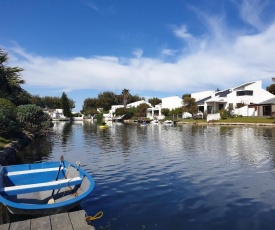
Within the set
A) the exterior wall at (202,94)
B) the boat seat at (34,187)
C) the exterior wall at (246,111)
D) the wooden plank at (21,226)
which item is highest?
the exterior wall at (202,94)

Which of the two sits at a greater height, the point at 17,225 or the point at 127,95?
the point at 127,95

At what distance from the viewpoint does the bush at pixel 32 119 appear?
34.4 metres

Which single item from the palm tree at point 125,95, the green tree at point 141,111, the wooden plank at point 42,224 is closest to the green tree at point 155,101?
the palm tree at point 125,95

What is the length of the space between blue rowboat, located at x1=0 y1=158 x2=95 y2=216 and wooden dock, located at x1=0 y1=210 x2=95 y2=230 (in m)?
0.70

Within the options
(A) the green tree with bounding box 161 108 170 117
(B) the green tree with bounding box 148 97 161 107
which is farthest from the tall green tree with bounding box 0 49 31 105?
(B) the green tree with bounding box 148 97 161 107

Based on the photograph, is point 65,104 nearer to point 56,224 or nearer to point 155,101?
point 155,101

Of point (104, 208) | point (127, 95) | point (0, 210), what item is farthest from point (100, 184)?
point (127, 95)

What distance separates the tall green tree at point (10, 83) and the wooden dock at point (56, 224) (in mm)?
26349

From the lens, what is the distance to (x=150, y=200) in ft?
40.5

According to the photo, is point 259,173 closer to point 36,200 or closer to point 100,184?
point 100,184

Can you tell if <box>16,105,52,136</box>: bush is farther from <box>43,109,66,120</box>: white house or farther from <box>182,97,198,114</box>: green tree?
<box>43,109,66,120</box>: white house

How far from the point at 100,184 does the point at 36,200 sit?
4.53 meters

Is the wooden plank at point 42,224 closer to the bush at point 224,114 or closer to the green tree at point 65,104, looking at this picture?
the bush at point 224,114

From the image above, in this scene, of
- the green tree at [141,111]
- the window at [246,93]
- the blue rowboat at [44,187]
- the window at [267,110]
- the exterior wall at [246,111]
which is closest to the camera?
A: the blue rowboat at [44,187]
